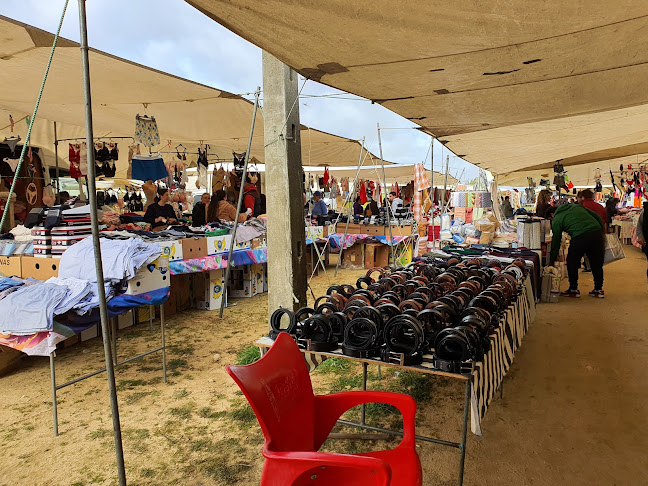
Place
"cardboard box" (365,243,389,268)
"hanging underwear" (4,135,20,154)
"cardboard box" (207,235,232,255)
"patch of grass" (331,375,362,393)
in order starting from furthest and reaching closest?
1. "cardboard box" (365,243,389,268)
2. "hanging underwear" (4,135,20,154)
3. "cardboard box" (207,235,232,255)
4. "patch of grass" (331,375,362,393)

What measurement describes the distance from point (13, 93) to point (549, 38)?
567 centimetres

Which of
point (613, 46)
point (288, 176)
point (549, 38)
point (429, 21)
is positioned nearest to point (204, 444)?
point (288, 176)

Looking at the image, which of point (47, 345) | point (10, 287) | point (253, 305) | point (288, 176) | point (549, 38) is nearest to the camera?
point (549, 38)

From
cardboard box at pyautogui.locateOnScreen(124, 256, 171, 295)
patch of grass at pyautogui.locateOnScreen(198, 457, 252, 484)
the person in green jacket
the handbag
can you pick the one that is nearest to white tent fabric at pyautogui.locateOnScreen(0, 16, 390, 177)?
cardboard box at pyautogui.locateOnScreen(124, 256, 171, 295)

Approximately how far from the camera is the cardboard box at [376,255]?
996 centimetres

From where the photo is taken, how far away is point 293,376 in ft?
6.23

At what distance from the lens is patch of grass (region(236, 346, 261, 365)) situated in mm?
4406

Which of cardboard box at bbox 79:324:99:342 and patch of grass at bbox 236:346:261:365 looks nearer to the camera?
patch of grass at bbox 236:346:261:365

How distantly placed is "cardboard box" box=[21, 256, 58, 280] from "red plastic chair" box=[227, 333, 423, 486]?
114 inches

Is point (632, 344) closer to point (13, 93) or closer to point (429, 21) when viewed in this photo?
point (429, 21)

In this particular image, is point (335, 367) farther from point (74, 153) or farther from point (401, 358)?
point (74, 153)

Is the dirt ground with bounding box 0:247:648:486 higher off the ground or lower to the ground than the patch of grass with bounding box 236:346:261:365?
lower

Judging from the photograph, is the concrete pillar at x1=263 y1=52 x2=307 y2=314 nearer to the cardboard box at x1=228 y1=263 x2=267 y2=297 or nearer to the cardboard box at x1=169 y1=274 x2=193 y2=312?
the cardboard box at x1=169 y1=274 x2=193 y2=312

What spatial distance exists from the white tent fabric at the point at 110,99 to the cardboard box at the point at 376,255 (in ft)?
7.35
